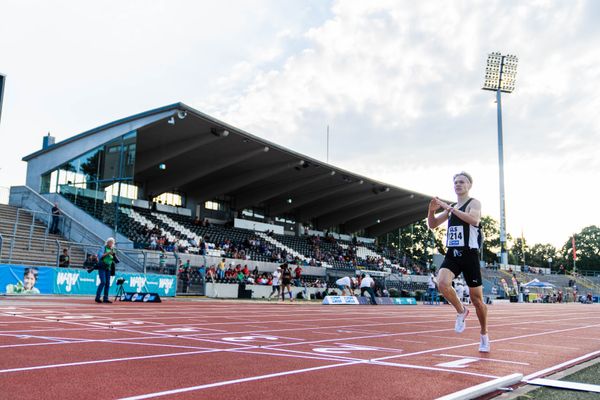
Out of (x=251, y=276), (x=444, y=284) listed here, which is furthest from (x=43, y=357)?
(x=251, y=276)

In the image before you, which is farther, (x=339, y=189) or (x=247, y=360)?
(x=339, y=189)

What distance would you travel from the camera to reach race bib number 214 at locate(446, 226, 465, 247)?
259 inches

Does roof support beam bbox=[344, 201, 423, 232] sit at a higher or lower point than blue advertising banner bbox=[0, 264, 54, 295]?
higher

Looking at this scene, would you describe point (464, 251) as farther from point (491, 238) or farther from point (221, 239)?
point (491, 238)

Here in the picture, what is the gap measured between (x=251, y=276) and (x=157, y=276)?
8.77m

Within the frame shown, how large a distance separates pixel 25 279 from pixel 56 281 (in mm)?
1218

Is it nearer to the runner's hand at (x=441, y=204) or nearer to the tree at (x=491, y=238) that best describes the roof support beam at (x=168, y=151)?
the runner's hand at (x=441, y=204)

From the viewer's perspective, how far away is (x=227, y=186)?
148 ft

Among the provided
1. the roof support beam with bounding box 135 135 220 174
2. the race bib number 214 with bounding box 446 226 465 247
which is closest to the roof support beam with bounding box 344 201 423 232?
the roof support beam with bounding box 135 135 220 174

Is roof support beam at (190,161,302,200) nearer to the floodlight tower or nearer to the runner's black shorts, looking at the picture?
the floodlight tower

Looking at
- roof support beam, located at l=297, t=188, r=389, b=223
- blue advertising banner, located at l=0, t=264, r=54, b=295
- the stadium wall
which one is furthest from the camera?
roof support beam, located at l=297, t=188, r=389, b=223

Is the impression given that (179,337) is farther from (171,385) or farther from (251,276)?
(251,276)

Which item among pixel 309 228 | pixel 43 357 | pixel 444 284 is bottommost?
pixel 43 357

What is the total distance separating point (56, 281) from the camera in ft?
64.8
